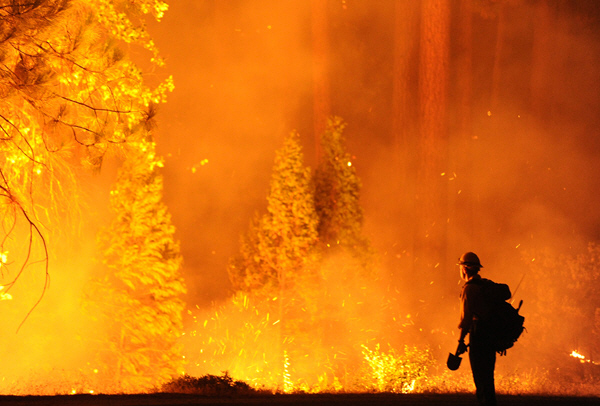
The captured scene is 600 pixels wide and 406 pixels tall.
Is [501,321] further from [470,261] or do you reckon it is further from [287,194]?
[287,194]

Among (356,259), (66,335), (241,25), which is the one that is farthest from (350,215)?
(241,25)

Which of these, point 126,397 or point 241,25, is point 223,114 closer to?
point 241,25

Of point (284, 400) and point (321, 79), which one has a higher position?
Answer: point (321, 79)

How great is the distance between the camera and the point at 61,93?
8016 millimetres

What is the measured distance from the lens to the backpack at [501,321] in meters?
5.30

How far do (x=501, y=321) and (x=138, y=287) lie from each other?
8.40 meters

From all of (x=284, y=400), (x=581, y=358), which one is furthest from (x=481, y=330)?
(x=581, y=358)

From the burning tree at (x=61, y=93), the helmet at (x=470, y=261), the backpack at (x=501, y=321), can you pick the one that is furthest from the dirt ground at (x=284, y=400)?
the helmet at (x=470, y=261)

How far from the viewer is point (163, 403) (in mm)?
5676

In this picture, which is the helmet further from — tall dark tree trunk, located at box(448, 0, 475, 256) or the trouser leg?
tall dark tree trunk, located at box(448, 0, 475, 256)

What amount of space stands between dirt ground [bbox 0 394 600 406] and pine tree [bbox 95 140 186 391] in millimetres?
5783

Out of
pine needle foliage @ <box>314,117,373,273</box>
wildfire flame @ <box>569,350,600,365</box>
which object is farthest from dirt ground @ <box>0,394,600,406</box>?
wildfire flame @ <box>569,350,600,365</box>

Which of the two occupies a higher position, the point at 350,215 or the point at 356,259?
the point at 350,215

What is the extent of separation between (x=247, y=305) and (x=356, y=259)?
2.57 meters
